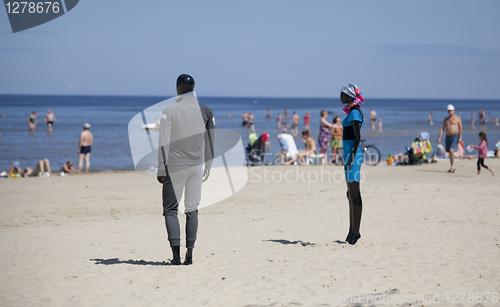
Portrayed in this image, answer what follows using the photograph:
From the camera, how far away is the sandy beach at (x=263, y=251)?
397cm

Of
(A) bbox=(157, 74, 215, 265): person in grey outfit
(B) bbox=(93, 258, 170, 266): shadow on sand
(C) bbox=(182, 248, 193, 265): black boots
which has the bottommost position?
(B) bbox=(93, 258, 170, 266): shadow on sand

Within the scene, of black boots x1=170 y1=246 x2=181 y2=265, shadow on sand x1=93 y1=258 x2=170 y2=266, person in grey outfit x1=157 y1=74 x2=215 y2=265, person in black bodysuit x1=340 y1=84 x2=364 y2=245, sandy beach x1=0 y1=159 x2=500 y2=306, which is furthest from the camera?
person in black bodysuit x1=340 y1=84 x2=364 y2=245

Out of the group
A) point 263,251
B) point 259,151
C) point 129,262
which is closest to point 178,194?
point 129,262

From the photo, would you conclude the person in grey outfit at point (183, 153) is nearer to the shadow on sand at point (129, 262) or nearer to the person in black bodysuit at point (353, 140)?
the shadow on sand at point (129, 262)

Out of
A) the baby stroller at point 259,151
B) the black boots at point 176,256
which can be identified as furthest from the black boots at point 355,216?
the baby stroller at point 259,151

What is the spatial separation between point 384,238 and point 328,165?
969cm

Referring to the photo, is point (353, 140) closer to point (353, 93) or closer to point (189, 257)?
point (353, 93)

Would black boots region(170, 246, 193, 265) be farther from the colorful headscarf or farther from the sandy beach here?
the colorful headscarf

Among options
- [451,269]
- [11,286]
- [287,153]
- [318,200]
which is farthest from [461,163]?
[11,286]

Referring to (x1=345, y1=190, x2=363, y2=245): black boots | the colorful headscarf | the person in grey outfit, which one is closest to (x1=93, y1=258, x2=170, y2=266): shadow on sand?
the person in grey outfit

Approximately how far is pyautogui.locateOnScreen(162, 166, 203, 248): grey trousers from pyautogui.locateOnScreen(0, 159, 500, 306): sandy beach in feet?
1.58

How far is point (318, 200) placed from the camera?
363 inches

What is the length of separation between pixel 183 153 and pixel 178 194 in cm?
43

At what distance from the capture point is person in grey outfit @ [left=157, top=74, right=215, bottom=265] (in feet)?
14.8
